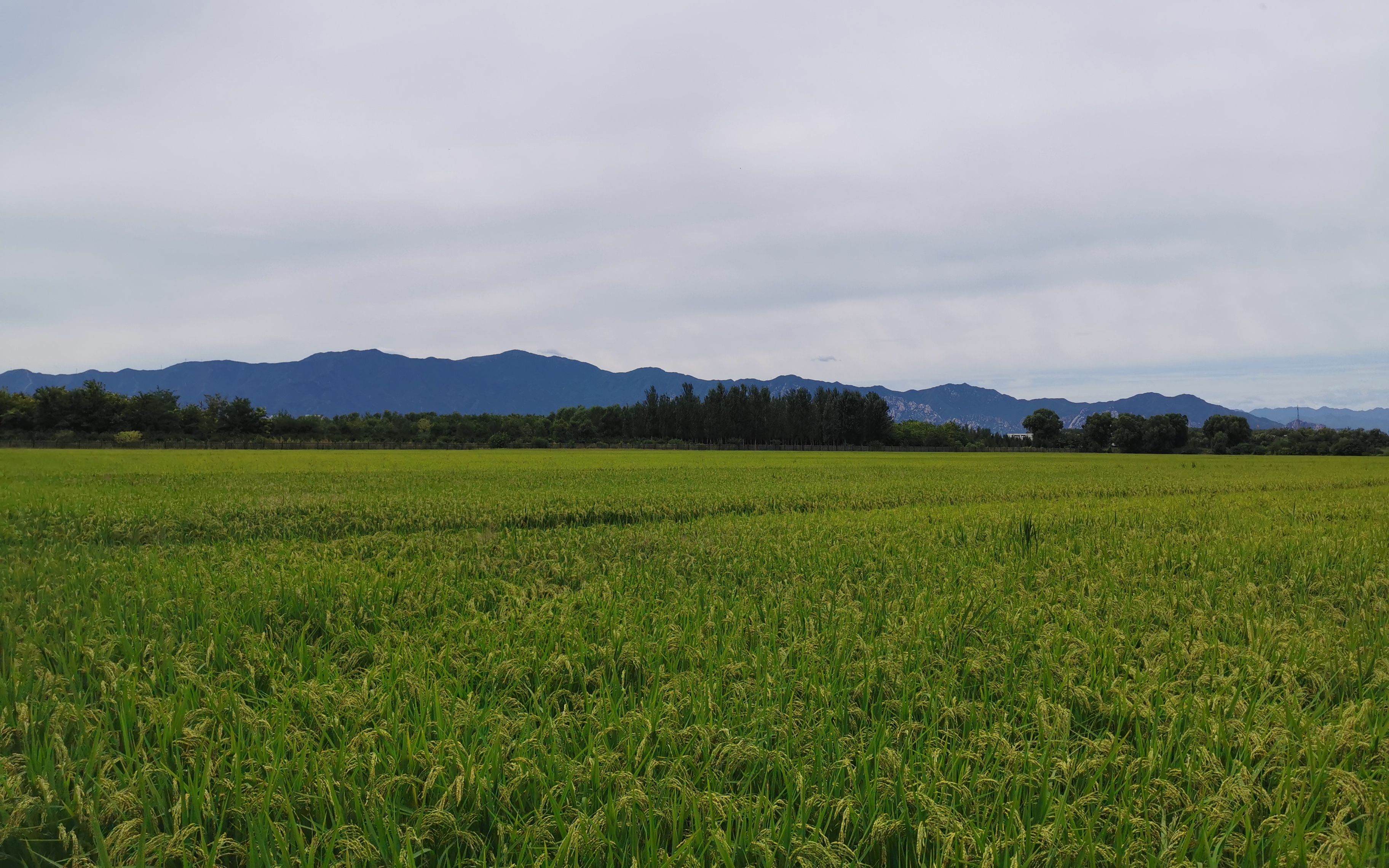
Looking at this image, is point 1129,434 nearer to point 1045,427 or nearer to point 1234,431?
point 1234,431

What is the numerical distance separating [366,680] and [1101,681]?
13.9ft

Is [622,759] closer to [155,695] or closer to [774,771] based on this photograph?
[774,771]

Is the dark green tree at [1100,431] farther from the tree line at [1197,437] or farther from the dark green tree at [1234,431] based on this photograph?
the dark green tree at [1234,431]

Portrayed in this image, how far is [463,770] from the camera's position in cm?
279

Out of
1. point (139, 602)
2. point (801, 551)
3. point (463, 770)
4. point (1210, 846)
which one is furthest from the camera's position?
point (801, 551)

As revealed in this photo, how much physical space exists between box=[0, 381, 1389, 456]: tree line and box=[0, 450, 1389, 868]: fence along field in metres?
106

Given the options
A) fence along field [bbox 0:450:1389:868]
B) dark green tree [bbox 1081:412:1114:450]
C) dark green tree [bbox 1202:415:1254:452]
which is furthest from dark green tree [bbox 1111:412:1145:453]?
fence along field [bbox 0:450:1389:868]

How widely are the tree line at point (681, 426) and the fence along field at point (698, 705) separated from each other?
4162 inches

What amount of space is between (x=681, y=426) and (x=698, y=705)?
139 m

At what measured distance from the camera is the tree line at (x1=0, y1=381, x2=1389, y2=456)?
109500mm

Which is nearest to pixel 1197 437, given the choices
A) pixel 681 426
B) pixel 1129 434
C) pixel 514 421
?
pixel 1129 434

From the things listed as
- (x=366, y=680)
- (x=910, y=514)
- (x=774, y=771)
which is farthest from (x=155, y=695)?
(x=910, y=514)

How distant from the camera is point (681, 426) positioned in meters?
142

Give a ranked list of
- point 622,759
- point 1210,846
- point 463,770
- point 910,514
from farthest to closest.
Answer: point 910,514, point 622,759, point 463,770, point 1210,846
